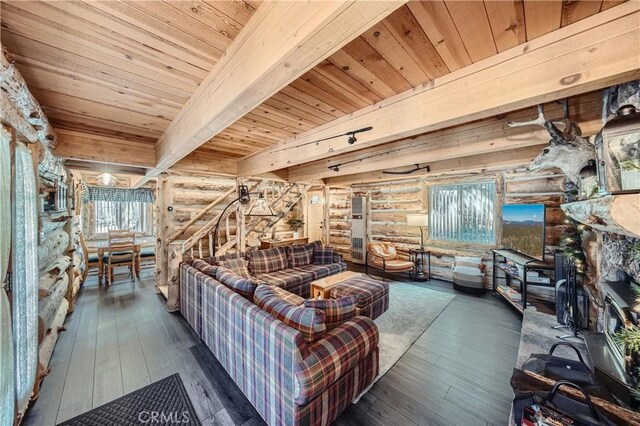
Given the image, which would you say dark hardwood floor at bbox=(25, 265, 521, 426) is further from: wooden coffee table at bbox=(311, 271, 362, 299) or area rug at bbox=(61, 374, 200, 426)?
wooden coffee table at bbox=(311, 271, 362, 299)

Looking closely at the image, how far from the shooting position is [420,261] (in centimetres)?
572

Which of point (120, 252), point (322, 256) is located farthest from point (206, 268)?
point (120, 252)

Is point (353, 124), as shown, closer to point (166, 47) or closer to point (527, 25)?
point (527, 25)

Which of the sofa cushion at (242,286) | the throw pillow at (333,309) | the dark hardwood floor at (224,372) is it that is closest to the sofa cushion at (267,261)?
the dark hardwood floor at (224,372)

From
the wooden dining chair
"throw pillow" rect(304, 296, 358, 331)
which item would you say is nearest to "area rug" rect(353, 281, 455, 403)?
"throw pillow" rect(304, 296, 358, 331)

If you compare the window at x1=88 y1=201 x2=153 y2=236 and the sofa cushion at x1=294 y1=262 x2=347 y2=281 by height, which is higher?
the window at x1=88 y1=201 x2=153 y2=236

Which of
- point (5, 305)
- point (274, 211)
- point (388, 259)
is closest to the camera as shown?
point (5, 305)

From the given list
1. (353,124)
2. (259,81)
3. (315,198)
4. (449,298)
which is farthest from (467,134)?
(315,198)

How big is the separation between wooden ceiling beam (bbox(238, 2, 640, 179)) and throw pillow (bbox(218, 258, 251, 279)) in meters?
2.82

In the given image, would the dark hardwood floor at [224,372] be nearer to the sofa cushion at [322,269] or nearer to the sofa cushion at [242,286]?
the sofa cushion at [242,286]

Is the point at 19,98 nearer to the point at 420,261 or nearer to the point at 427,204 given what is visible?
the point at 427,204

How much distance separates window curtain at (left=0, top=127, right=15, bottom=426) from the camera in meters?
1.33

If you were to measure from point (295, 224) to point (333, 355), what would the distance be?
603 cm

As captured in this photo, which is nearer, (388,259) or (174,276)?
(174,276)
